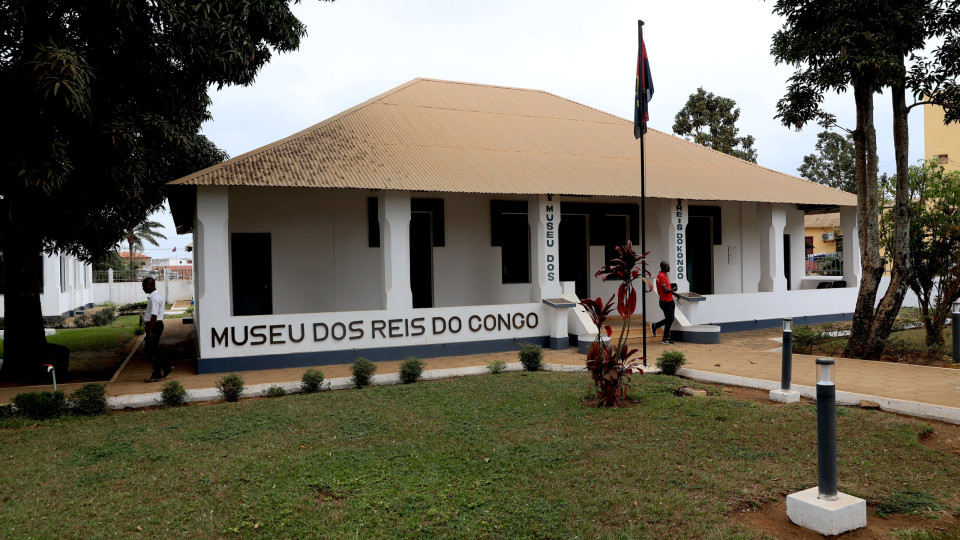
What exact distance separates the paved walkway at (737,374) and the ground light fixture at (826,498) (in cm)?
359

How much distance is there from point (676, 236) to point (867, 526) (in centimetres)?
1168

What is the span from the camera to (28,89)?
938 centimetres

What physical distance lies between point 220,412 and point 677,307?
10.4m

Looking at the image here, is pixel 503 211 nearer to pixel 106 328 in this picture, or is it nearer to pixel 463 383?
pixel 463 383

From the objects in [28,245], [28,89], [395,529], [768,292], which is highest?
[28,89]

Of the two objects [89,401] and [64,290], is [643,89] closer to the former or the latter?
[89,401]

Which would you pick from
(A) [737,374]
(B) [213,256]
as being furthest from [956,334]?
(B) [213,256]

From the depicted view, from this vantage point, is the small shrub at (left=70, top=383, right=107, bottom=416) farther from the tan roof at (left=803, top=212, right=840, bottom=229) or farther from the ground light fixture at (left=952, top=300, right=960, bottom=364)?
the tan roof at (left=803, top=212, right=840, bottom=229)

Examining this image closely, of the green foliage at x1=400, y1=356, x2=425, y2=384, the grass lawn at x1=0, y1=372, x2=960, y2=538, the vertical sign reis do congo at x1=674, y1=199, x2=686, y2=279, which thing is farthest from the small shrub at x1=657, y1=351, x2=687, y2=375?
the vertical sign reis do congo at x1=674, y1=199, x2=686, y2=279

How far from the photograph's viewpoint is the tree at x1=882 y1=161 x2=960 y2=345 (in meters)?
12.0

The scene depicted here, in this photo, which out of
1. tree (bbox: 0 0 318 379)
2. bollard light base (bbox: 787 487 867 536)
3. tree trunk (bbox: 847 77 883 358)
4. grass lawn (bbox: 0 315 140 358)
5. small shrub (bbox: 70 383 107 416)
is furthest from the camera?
grass lawn (bbox: 0 315 140 358)

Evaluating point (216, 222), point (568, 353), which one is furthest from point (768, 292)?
point (216, 222)

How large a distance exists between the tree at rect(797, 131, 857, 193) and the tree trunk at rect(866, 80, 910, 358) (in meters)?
42.2

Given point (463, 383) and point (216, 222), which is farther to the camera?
point (216, 222)
